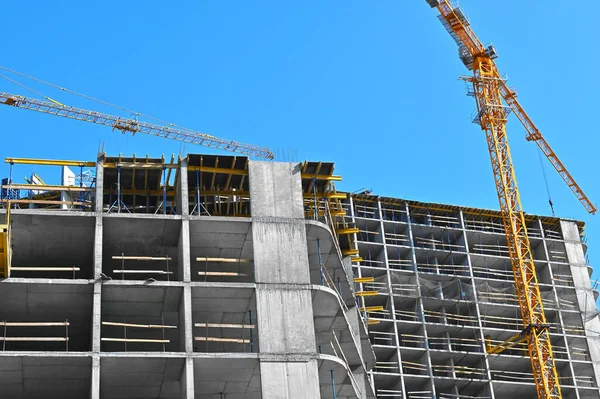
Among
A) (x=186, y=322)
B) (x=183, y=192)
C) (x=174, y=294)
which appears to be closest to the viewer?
(x=186, y=322)

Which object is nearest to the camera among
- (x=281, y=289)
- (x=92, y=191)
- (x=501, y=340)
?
(x=281, y=289)

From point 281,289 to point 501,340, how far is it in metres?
38.4

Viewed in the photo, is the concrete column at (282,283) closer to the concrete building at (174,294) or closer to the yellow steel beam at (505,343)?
the concrete building at (174,294)

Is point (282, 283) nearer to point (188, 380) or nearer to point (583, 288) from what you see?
point (188, 380)

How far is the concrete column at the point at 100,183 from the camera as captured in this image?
40.9 m

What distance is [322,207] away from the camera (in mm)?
48594

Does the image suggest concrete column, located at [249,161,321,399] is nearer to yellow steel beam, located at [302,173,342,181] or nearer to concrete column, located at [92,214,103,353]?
yellow steel beam, located at [302,173,342,181]

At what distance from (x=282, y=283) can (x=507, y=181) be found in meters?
39.3

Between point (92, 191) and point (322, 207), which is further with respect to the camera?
point (322, 207)

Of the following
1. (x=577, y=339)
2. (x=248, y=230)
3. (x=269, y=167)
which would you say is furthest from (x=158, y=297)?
(x=577, y=339)

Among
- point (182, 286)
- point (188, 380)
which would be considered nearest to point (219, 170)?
point (182, 286)

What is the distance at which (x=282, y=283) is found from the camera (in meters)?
40.0

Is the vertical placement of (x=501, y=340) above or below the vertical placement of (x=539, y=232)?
below

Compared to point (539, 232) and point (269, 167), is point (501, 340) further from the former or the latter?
point (269, 167)
